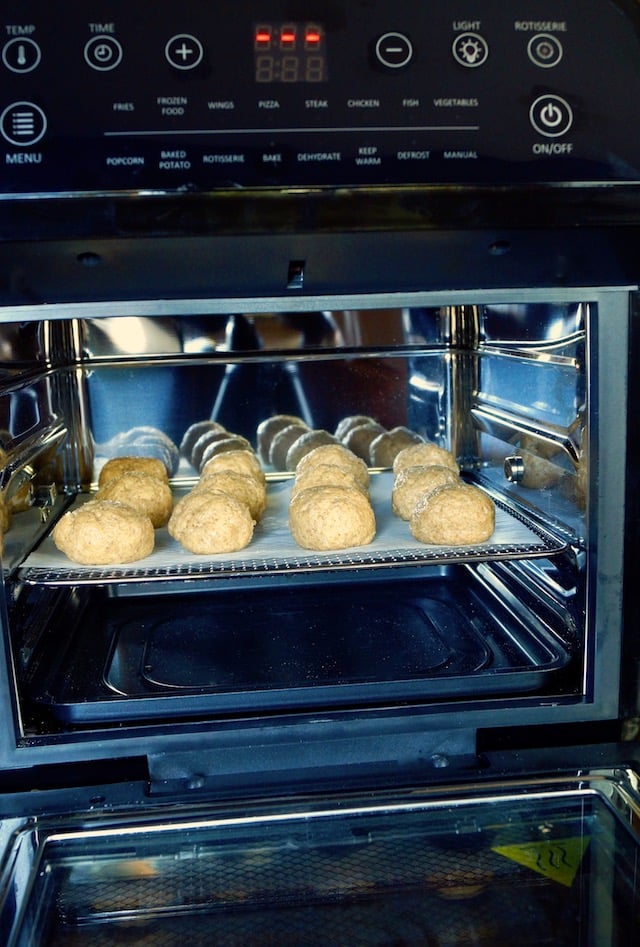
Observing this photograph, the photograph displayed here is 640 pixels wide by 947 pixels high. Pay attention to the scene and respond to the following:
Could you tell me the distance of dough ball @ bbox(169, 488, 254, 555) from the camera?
1538 millimetres

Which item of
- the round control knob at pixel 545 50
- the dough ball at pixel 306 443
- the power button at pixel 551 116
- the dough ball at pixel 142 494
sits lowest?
the dough ball at pixel 142 494

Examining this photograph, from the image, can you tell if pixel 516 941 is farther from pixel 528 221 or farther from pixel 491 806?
pixel 528 221

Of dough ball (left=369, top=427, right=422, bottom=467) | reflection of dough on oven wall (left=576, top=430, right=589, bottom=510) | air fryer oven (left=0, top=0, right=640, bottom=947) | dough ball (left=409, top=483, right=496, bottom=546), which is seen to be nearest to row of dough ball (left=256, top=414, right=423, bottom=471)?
dough ball (left=369, top=427, right=422, bottom=467)

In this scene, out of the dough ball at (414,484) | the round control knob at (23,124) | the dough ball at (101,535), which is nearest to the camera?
the round control knob at (23,124)

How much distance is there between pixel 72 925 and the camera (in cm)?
97

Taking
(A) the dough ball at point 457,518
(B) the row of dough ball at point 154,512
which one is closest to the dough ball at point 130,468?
(B) the row of dough ball at point 154,512

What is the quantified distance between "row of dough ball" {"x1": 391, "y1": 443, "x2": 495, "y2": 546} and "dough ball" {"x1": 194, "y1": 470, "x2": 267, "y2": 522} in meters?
0.27

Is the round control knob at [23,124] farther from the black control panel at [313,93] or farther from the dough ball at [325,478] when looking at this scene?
the dough ball at [325,478]

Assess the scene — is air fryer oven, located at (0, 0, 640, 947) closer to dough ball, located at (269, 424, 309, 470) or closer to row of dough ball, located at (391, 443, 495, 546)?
row of dough ball, located at (391, 443, 495, 546)

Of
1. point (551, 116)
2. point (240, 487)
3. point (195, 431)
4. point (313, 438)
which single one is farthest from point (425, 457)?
point (551, 116)

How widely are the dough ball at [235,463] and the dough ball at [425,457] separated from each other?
30 centimetres

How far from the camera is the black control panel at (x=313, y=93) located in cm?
97

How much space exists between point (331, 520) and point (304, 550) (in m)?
0.09

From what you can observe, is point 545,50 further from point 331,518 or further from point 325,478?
point 325,478
